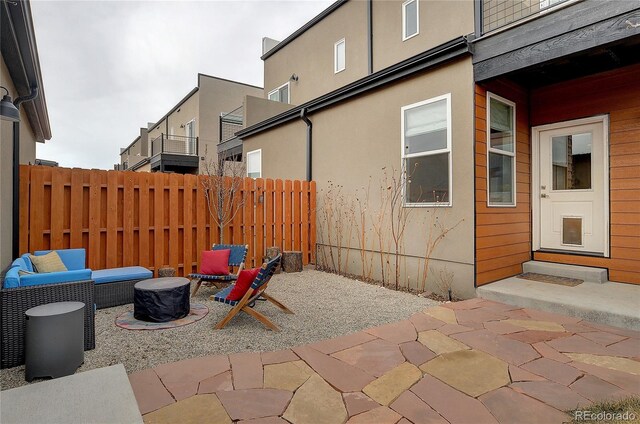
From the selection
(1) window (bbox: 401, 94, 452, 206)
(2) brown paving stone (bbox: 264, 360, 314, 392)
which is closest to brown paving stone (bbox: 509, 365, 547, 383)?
(2) brown paving stone (bbox: 264, 360, 314, 392)

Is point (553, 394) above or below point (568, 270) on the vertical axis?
below

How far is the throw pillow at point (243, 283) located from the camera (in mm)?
3889

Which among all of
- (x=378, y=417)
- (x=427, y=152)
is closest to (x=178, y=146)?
(x=427, y=152)

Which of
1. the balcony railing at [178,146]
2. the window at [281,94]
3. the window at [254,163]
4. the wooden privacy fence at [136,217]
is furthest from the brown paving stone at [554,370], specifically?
the balcony railing at [178,146]

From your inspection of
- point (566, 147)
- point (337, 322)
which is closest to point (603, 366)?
point (337, 322)

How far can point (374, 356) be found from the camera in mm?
3047

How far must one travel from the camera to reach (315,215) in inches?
321

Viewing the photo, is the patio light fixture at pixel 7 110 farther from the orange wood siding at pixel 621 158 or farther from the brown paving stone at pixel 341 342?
the orange wood siding at pixel 621 158

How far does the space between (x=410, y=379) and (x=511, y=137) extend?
4.71 meters

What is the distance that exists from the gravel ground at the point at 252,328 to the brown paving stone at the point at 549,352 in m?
1.46

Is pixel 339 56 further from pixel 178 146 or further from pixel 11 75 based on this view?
pixel 178 146

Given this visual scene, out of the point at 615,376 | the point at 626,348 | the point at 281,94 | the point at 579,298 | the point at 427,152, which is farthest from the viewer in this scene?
the point at 281,94

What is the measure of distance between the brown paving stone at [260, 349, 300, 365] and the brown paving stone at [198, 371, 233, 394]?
378 millimetres

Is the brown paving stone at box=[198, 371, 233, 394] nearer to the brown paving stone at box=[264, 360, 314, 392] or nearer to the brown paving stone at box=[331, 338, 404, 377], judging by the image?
the brown paving stone at box=[264, 360, 314, 392]
